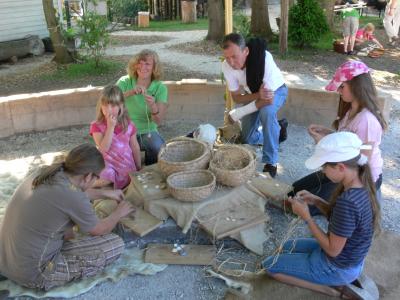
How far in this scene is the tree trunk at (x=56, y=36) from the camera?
8.90 m

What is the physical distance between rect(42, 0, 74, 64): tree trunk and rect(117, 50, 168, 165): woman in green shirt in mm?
5472

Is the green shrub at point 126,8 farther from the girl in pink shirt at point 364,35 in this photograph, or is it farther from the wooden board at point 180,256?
the wooden board at point 180,256

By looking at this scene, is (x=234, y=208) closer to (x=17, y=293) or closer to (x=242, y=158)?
(x=242, y=158)

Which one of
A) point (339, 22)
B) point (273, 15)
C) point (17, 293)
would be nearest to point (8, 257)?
point (17, 293)

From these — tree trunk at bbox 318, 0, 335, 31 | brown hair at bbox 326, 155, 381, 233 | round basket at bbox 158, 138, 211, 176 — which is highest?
tree trunk at bbox 318, 0, 335, 31

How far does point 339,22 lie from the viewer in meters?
15.0

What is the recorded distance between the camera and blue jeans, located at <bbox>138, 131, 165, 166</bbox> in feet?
13.9

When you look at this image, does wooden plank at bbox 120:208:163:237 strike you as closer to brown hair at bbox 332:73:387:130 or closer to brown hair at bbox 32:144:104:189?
brown hair at bbox 32:144:104:189

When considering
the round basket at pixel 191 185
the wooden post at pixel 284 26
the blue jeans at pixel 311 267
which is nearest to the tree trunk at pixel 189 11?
the wooden post at pixel 284 26

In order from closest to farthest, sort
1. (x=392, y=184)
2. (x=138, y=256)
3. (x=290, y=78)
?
1. (x=138, y=256)
2. (x=392, y=184)
3. (x=290, y=78)

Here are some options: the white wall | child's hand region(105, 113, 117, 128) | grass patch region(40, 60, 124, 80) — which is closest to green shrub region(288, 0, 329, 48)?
grass patch region(40, 60, 124, 80)

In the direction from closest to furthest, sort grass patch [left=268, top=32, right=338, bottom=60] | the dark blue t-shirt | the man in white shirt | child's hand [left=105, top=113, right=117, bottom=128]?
the dark blue t-shirt → child's hand [left=105, top=113, right=117, bottom=128] → the man in white shirt → grass patch [left=268, top=32, right=338, bottom=60]

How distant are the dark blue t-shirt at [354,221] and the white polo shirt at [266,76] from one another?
1940mm

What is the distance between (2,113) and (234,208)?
343cm
